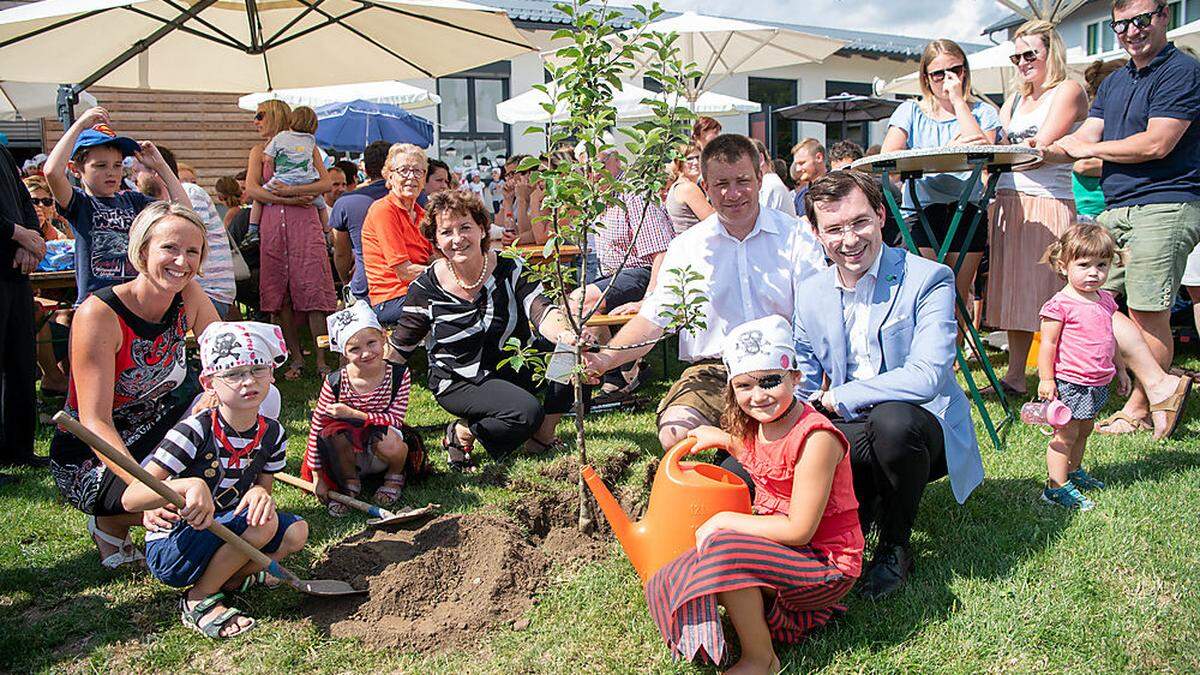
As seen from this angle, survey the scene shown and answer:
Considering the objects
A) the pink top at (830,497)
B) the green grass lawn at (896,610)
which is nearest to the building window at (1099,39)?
the green grass lawn at (896,610)

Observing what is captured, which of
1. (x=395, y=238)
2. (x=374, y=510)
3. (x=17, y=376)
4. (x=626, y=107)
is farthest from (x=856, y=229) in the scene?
(x=626, y=107)

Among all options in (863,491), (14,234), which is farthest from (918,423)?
(14,234)

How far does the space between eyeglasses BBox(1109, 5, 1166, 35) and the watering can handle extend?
11.1 ft

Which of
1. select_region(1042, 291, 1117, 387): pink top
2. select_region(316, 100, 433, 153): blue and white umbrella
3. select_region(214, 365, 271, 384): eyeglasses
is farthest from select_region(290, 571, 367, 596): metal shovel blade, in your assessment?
select_region(316, 100, 433, 153): blue and white umbrella

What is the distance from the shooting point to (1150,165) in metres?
4.55

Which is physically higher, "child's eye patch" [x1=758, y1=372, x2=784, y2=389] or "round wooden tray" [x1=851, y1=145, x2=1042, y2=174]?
"round wooden tray" [x1=851, y1=145, x2=1042, y2=174]

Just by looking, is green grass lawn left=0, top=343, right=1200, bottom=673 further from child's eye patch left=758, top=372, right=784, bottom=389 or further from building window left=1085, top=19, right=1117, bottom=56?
building window left=1085, top=19, right=1117, bottom=56

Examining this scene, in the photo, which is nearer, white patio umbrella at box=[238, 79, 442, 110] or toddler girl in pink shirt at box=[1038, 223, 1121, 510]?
toddler girl in pink shirt at box=[1038, 223, 1121, 510]

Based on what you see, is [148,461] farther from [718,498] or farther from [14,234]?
[14,234]

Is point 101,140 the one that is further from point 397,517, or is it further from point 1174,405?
point 1174,405

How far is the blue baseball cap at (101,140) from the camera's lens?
4.61m

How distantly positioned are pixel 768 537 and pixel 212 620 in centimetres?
191

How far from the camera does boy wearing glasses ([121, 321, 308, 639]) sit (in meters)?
2.93

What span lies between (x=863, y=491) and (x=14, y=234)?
14.6 ft
